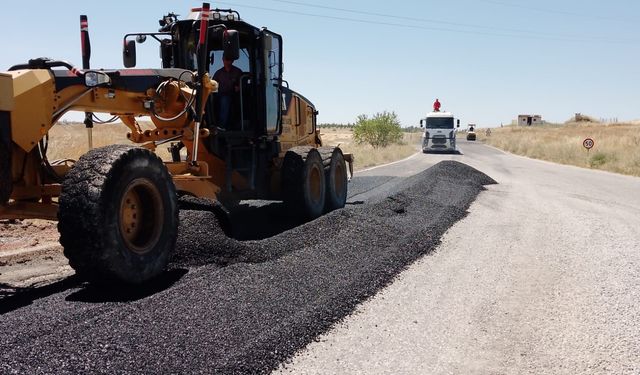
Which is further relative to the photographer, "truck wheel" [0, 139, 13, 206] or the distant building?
the distant building

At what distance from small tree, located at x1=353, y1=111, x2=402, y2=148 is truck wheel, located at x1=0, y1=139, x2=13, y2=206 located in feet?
140

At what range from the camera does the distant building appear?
130625 millimetres

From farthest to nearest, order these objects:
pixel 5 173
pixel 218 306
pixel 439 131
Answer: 1. pixel 439 131
2. pixel 5 173
3. pixel 218 306

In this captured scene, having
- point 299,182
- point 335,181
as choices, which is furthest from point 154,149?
point 335,181

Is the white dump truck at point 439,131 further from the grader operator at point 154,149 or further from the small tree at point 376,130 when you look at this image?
the grader operator at point 154,149

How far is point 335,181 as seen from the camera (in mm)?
11461

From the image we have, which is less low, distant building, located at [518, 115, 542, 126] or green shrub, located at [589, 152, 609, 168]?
distant building, located at [518, 115, 542, 126]

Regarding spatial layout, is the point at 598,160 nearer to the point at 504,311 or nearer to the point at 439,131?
the point at 439,131

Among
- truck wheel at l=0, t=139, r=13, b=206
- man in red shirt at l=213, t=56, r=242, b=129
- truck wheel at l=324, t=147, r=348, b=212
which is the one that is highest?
man in red shirt at l=213, t=56, r=242, b=129

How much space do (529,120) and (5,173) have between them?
5269 inches

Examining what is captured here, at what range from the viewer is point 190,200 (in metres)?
7.20

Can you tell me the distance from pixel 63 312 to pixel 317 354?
1.92 meters

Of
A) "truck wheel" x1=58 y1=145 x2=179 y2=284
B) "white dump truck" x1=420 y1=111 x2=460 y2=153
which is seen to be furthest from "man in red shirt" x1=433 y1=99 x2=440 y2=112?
"truck wheel" x1=58 y1=145 x2=179 y2=284

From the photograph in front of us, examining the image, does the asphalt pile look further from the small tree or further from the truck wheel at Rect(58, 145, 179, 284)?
the small tree
